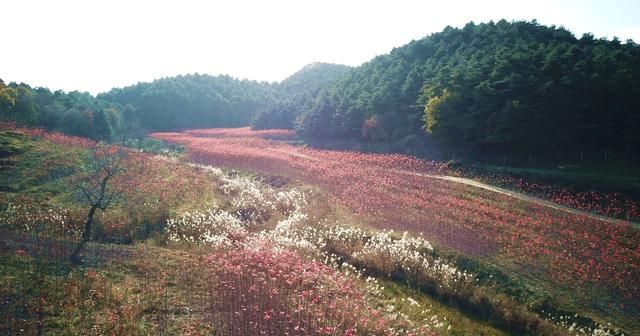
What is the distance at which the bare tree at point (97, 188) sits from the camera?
1559cm

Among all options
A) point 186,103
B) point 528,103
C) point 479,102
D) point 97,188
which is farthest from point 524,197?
point 186,103

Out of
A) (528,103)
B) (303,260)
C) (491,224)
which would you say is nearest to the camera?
(303,260)

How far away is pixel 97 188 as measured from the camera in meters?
23.5

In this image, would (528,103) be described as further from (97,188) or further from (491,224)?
(97,188)

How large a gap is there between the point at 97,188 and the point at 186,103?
278 feet

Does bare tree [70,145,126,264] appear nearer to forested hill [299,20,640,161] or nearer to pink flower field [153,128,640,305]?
pink flower field [153,128,640,305]

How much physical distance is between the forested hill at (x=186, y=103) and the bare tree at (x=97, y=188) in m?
70.7

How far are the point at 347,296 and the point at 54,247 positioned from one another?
10.6m

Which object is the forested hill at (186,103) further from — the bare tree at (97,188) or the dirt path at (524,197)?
the dirt path at (524,197)

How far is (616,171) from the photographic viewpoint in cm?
3019

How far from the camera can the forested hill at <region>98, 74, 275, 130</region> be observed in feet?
320

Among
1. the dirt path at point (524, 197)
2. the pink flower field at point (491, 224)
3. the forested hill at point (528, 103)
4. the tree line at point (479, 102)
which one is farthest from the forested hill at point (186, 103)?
the dirt path at point (524, 197)

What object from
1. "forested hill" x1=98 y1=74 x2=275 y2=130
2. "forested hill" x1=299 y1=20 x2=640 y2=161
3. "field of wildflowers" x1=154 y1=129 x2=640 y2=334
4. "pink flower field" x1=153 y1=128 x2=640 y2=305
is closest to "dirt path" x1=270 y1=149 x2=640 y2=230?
"pink flower field" x1=153 y1=128 x2=640 y2=305

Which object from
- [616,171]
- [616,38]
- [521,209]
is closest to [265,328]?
[521,209]
